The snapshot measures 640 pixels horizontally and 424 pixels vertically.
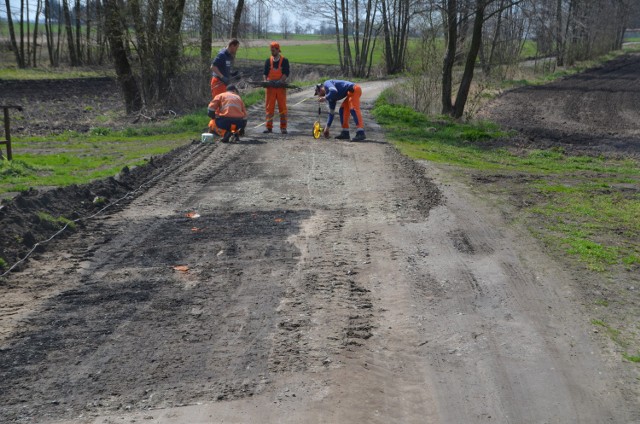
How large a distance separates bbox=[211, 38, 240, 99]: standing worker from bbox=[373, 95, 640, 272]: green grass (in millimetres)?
4464

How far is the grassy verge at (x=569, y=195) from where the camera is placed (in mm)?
8047

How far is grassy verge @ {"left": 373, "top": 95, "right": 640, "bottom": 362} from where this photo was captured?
8047 mm

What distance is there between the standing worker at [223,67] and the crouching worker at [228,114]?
5.22 feet

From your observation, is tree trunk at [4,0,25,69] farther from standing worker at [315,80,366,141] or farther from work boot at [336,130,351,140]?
standing worker at [315,80,366,141]

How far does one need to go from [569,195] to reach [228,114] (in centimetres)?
789

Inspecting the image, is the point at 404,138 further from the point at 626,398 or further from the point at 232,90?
the point at 626,398

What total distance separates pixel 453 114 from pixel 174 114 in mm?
10031

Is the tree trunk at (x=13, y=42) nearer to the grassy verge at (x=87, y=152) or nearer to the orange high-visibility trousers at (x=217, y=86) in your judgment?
the grassy verge at (x=87, y=152)

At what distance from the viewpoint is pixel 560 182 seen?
14.2m

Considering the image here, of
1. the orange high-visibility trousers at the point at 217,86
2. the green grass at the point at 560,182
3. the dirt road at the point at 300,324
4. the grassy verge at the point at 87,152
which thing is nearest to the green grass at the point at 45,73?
the grassy verge at the point at 87,152

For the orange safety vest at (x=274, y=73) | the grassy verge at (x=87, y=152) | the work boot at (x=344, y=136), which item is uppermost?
the orange safety vest at (x=274, y=73)

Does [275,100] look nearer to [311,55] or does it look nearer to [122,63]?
[122,63]

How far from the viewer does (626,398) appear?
5770mm

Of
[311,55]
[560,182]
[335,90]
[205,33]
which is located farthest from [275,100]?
[311,55]
